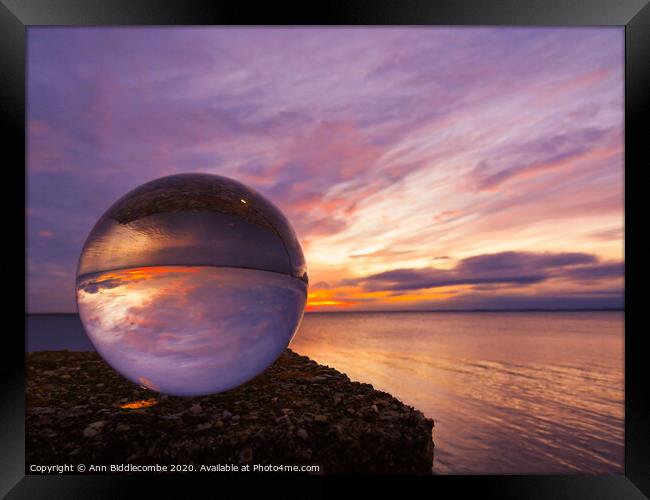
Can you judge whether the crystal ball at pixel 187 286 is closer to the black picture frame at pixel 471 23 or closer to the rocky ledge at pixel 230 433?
the rocky ledge at pixel 230 433

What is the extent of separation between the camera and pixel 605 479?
144 inches

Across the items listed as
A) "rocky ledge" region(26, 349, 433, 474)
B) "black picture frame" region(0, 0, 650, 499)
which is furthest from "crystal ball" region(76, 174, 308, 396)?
"black picture frame" region(0, 0, 650, 499)

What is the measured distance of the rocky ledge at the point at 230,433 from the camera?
333 cm

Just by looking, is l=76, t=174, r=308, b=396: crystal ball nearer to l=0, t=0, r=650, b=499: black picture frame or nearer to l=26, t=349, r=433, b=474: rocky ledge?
l=26, t=349, r=433, b=474: rocky ledge

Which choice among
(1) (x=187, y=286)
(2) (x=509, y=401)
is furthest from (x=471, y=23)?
(2) (x=509, y=401)

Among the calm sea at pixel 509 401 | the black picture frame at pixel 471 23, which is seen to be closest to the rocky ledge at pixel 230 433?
the black picture frame at pixel 471 23

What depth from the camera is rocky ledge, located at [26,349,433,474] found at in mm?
3326

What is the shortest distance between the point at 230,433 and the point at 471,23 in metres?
4.68

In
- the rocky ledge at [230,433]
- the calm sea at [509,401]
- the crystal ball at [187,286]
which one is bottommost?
the calm sea at [509,401]

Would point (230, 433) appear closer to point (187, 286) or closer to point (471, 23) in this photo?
point (187, 286)

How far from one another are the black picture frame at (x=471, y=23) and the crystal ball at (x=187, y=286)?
1.09 metres

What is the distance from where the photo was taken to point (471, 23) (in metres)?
3.63

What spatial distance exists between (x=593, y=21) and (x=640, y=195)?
183cm

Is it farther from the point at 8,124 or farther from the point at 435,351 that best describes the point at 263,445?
the point at 435,351
